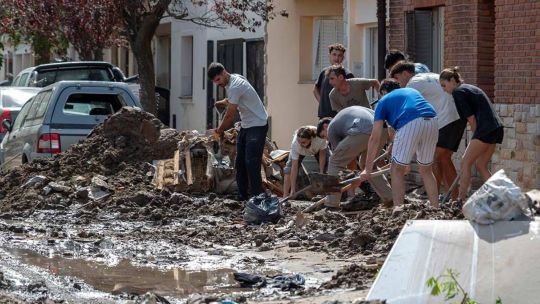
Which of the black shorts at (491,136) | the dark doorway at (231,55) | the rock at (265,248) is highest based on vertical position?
the dark doorway at (231,55)

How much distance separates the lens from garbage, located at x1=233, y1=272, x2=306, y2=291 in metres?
9.87

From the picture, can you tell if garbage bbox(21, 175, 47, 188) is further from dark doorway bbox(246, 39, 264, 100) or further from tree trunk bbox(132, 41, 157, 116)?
dark doorway bbox(246, 39, 264, 100)

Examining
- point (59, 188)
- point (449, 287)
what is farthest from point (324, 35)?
point (449, 287)

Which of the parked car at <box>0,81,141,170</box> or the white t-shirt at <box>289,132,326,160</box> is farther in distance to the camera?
the parked car at <box>0,81,141,170</box>

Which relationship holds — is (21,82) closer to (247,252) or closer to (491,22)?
(491,22)

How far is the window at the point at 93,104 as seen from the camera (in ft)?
62.6

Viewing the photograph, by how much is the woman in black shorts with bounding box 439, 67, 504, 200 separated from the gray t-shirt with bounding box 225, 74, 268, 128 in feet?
9.15

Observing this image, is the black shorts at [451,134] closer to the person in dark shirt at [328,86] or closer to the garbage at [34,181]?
the person in dark shirt at [328,86]

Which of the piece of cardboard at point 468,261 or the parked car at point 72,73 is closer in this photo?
the piece of cardboard at point 468,261

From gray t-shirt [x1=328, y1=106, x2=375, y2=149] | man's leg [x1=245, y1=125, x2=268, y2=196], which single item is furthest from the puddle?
man's leg [x1=245, y1=125, x2=268, y2=196]

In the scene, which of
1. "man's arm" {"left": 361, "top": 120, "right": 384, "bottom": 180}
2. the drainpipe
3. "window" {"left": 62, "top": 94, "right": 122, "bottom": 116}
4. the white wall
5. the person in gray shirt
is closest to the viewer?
"man's arm" {"left": 361, "top": 120, "right": 384, "bottom": 180}

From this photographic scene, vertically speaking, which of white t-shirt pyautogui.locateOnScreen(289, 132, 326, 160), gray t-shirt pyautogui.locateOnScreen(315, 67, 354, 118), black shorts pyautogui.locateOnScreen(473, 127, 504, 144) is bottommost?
white t-shirt pyautogui.locateOnScreen(289, 132, 326, 160)

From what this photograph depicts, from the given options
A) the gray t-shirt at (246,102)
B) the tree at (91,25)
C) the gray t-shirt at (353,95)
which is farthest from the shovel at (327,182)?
the tree at (91,25)

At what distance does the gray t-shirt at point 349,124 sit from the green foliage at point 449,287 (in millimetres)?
6589
